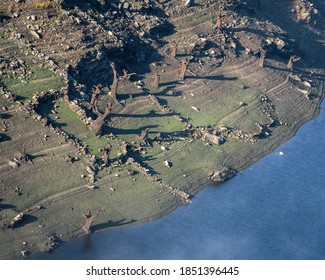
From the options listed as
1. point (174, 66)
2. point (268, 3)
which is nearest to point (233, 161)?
point (174, 66)

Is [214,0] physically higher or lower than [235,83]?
higher

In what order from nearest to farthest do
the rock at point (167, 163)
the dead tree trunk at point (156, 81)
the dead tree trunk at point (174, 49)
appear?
the rock at point (167, 163)
the dead tree trunk at point (156, 81)
the dead tree trunk at point (174, 49)

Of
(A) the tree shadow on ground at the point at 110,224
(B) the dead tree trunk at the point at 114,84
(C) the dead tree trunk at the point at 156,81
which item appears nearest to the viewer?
(A) the tree shadow on ground at the point at 110,224

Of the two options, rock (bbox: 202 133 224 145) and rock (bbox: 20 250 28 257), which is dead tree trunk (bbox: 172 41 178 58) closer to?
rock (bbox: 202 133 224 145)

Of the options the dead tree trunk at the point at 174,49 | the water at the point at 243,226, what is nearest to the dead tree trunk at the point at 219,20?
the dead tree trunk at the point at 174,49

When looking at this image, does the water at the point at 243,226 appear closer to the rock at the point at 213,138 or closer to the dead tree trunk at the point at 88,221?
the dead tree trunk at the point at 88,221

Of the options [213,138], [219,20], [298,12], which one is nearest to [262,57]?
[219,20]
